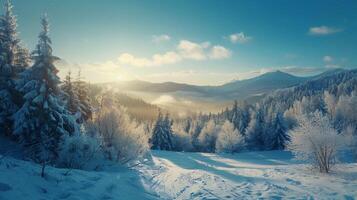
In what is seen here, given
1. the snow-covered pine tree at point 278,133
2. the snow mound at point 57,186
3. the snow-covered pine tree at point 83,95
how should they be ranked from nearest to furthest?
the snow mound at point 57,186
the snow-covered pine tree at point 83,95
the snow-covered pine tree at point 278,133

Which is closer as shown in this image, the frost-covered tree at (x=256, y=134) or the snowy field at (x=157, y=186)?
the snowy field at (x=157, y=186)

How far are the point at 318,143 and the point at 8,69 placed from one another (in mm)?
26166

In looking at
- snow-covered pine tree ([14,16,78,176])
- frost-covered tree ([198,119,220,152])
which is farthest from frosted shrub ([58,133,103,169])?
frost-covered tree ([198,119,220,152])

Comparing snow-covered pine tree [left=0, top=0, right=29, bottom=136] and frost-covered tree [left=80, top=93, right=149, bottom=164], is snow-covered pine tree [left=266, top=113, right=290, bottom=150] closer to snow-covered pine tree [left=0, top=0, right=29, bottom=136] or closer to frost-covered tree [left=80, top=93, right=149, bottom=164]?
frost-covered tree [left=80, top=93, right=149, bottom=164]

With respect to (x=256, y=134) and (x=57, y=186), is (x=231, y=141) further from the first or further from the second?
(x=57, y=186)

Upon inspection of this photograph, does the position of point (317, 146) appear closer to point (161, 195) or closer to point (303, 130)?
point (303, 130)

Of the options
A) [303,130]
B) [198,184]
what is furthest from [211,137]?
[198,184]

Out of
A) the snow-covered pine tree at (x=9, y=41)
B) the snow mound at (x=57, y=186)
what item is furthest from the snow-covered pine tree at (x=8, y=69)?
the snow mound at (x=57, y=186)

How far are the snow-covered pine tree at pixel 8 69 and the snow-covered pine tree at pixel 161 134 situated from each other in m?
37.4

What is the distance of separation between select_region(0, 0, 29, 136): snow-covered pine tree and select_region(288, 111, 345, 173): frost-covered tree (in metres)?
23.7

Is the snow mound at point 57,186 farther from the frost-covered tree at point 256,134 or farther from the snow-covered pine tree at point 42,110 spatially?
the frost-covered tree at point 256,134

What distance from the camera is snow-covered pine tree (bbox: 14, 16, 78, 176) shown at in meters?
21.9

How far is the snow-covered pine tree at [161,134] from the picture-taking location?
60938 mm

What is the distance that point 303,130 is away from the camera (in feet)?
67.5
